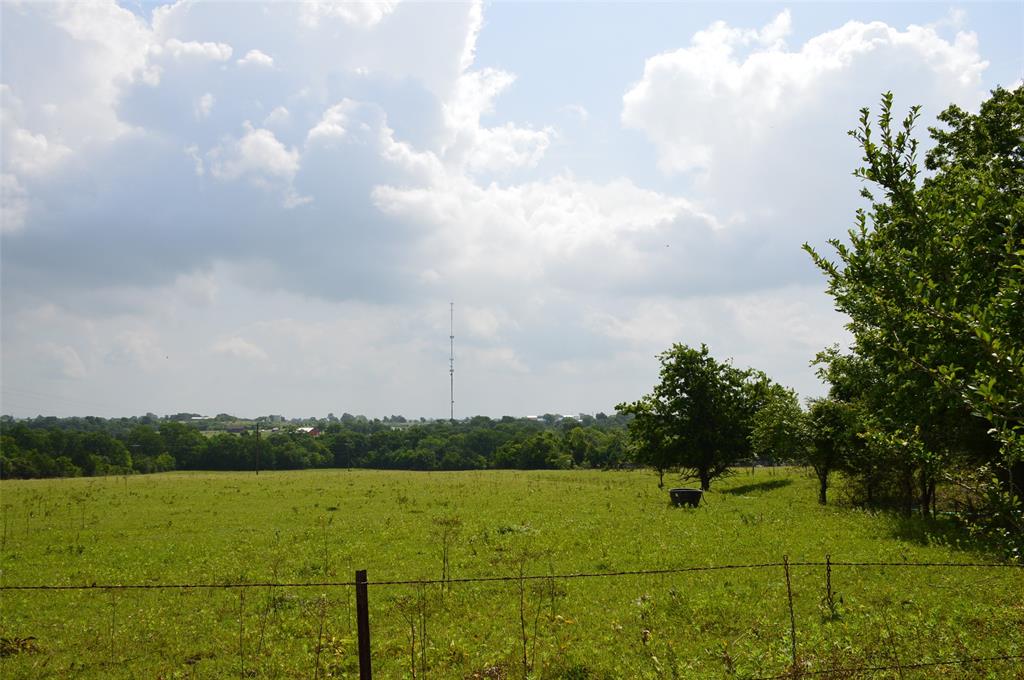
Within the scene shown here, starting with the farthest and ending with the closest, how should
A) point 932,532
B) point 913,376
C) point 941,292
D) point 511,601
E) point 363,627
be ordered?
point 932,532 < point 511,601 < point 913,376 < point 363,627 < point 941,292

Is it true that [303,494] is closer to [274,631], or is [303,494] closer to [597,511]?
[597,511]

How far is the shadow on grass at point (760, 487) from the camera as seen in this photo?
4461 cm

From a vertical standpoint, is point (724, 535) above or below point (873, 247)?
below

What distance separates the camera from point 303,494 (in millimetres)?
44375

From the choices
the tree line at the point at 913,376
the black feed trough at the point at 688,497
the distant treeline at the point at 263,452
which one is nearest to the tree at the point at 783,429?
the tree line at the point at 913,376

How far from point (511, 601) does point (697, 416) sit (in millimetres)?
34068

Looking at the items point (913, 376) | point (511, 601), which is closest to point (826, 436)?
point (913, 376)

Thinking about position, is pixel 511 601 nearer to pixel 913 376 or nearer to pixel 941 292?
pixel 913 376

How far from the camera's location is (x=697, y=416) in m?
47.2

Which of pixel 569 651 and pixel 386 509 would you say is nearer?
pixel 569 651

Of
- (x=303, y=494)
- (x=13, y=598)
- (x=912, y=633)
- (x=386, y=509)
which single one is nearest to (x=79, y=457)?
(x=303, y=494)

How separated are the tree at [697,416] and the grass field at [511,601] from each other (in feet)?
49.6

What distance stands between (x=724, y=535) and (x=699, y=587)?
24.8 feet

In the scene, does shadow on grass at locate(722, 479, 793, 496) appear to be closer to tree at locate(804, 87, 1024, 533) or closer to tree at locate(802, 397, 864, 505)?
tree at locate(802, 397, 864, 505)
